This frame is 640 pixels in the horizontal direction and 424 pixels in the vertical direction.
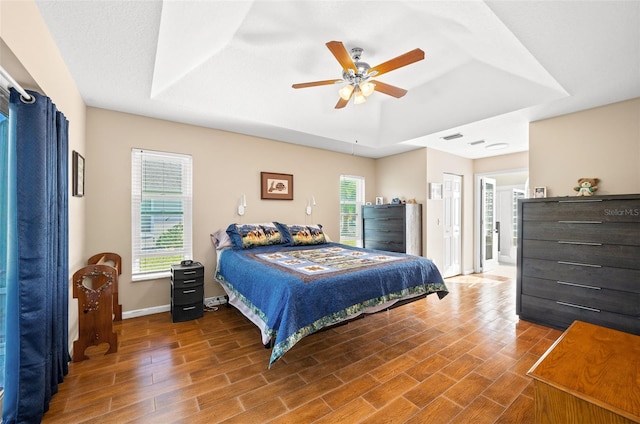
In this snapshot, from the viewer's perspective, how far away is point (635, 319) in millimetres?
2557

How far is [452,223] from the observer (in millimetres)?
5527

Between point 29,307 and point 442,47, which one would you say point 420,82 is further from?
point 29,307

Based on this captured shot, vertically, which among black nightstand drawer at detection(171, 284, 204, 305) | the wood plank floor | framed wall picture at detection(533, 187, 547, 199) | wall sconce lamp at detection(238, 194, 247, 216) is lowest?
the wood plank floor

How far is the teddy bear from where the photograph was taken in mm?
3052

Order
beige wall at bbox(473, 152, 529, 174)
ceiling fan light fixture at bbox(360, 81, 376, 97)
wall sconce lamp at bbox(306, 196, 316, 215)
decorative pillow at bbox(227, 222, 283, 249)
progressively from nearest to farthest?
ceiling fan light fixture at bbox(360, 81, 376, 97)
decorative pillow at bbox(227, 222, 283, 249)
wall sconce lamp at bbox(306, 196, 316, 215)
beige wall at bbox(473, 152, 529, 174)

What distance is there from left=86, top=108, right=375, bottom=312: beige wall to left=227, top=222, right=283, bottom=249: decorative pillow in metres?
0.34

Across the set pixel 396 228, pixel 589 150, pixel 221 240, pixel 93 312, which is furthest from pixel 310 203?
pixel 589 150

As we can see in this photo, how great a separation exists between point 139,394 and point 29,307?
0.91m

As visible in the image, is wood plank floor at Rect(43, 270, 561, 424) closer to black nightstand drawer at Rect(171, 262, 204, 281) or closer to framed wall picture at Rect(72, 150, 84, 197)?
black nightstand drawer at Rect(171, 262, 204, 281)

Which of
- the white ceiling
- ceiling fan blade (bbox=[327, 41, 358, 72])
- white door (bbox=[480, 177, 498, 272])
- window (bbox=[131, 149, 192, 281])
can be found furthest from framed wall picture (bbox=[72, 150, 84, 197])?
white door (bbox=[480, 177, 498, 272])

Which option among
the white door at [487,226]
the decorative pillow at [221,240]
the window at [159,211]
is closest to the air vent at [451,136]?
the white door at [487,226]

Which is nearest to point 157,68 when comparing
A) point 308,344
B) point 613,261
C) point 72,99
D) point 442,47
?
point 72,99

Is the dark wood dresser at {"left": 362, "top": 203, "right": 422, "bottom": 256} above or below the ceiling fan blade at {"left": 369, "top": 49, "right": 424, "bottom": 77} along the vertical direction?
below

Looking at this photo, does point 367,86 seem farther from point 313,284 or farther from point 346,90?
point 313,284
